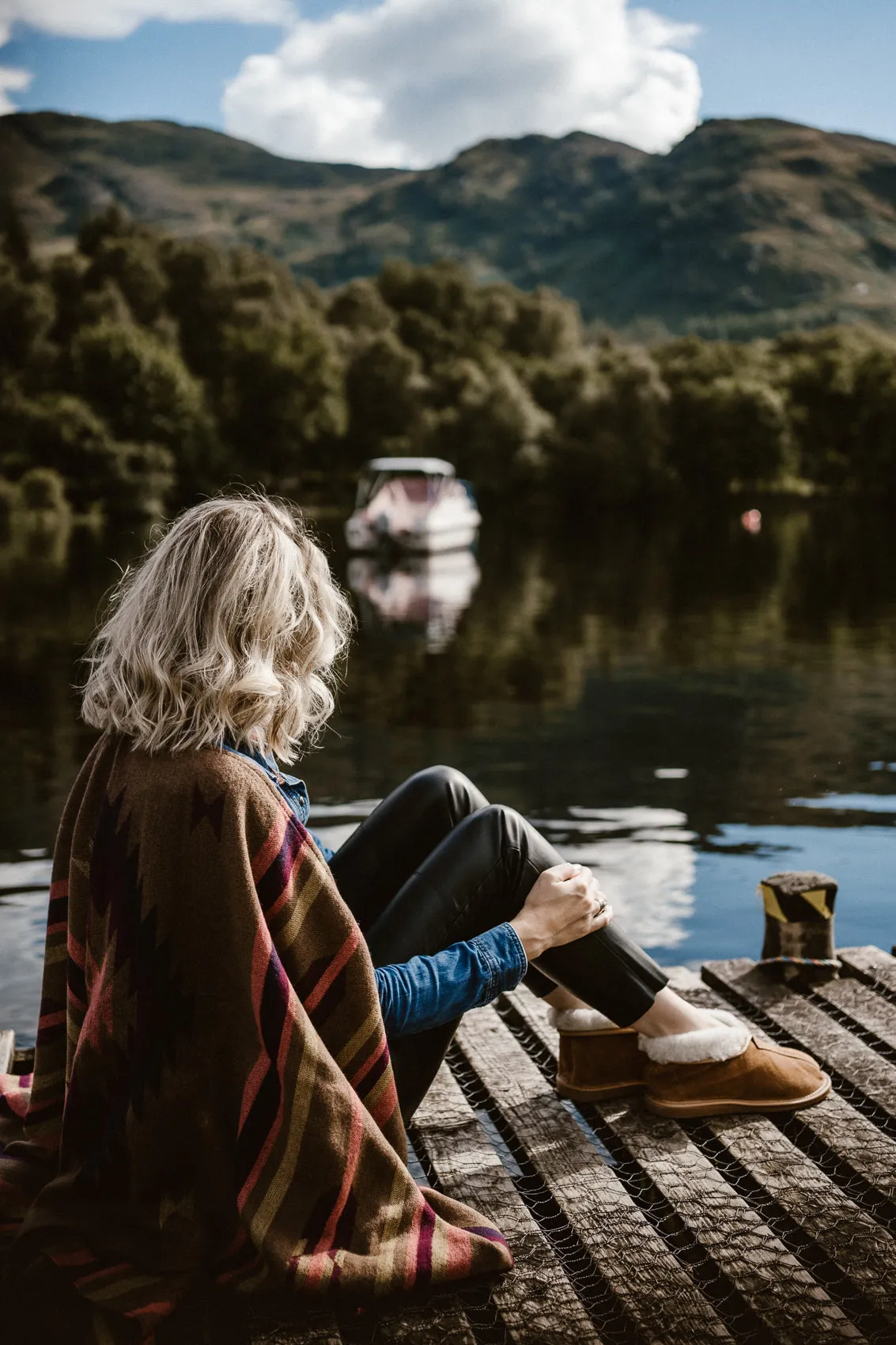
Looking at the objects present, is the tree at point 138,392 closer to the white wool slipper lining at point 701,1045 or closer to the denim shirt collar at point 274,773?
the white wool slipper lining at point 701,1045

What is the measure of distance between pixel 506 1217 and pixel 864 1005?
5.31 feet

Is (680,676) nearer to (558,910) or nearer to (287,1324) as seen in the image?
(558,910)

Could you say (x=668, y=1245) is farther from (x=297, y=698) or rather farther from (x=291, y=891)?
(x=297, y=698)

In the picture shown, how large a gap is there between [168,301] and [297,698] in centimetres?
7375

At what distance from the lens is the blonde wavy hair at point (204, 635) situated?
2.42 meters

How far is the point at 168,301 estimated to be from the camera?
2854 inches

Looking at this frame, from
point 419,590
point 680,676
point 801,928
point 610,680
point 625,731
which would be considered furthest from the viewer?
point 419,590

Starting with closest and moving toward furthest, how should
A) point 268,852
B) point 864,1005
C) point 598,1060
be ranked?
point 268,852
point 598,1060
point 864,1005

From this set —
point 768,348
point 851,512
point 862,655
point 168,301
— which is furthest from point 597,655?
point 768,348

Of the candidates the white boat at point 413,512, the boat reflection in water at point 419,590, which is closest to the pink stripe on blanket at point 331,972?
the boat reflection in water at point 419,590

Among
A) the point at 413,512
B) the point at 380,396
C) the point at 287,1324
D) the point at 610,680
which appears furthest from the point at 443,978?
the point at 380,396

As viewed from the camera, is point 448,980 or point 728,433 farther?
point 728,433

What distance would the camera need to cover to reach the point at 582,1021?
3484mm

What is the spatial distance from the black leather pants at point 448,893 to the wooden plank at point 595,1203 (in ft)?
1.01
